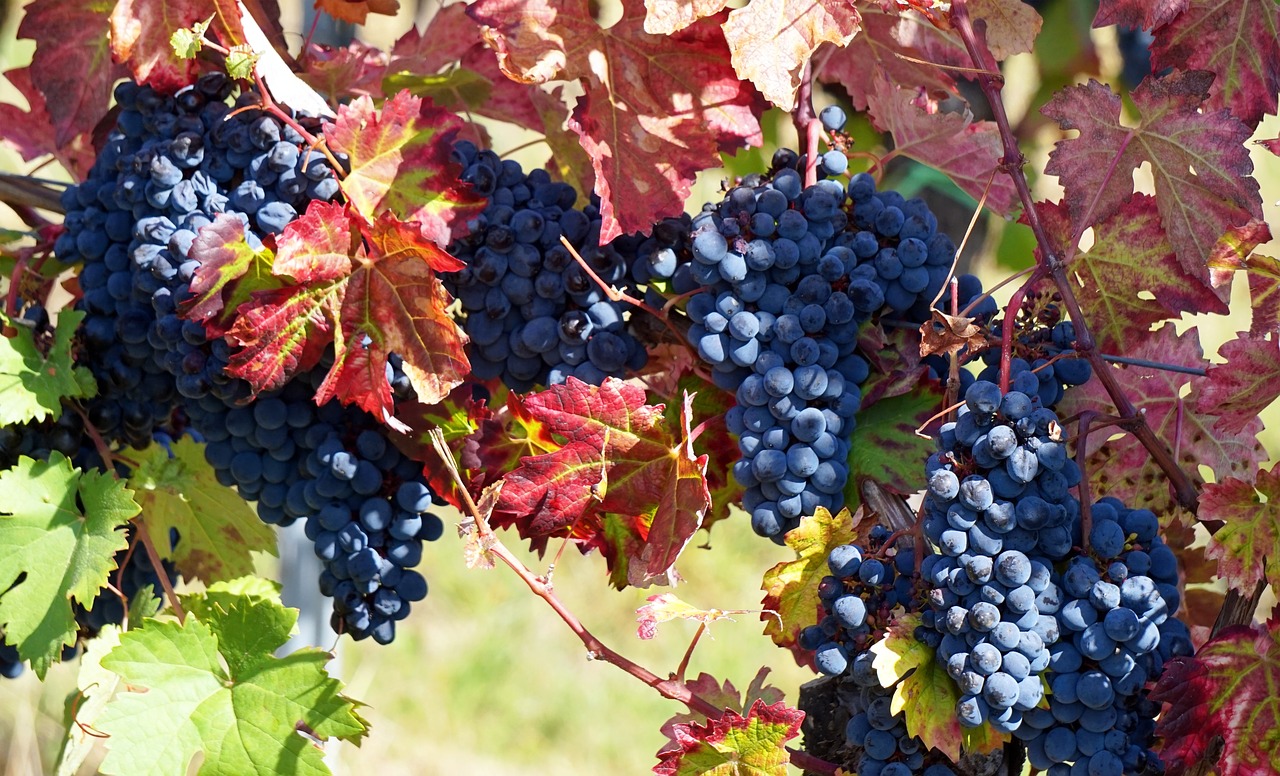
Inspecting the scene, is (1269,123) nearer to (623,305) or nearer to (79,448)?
(623,305)

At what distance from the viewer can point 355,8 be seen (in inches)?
42.4

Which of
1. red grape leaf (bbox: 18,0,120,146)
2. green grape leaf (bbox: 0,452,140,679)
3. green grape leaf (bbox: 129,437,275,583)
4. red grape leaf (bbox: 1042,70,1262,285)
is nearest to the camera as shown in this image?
red grape leaf (bbox: 1042,70,1262,285)

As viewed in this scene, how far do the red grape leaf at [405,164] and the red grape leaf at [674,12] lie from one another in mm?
192

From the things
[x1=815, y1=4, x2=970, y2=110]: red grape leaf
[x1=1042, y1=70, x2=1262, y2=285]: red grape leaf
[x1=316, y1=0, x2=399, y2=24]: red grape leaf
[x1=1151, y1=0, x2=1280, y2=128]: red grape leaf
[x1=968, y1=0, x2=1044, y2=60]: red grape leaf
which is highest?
[x1=316, y1=0, x2=399, y2=24]: red grape leaf

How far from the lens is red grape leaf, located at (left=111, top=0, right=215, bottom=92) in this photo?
0.94 meters

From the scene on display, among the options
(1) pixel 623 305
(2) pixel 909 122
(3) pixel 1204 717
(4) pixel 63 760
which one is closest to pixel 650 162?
(1) pixel 623 305

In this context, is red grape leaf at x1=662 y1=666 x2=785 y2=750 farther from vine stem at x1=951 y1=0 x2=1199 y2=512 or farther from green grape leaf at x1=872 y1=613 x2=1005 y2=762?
vine stem at x1=951 y1=0 x2=1199 y2=512

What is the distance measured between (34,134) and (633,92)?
71cm

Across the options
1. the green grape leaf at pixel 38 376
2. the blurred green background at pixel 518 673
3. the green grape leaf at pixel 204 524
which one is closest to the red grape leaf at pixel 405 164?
the green grape leaf at pixel 38 376

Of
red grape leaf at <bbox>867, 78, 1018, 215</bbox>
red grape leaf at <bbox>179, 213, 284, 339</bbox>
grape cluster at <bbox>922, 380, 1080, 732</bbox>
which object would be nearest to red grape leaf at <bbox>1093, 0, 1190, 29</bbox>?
red grape leaf at <bbox>867, 78, 1018, 215</bbox>

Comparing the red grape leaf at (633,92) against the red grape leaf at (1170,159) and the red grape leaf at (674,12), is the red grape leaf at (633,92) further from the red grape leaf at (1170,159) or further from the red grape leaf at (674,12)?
the red grape leaf at (1170,159)

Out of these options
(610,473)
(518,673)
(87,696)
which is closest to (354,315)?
(610,473)

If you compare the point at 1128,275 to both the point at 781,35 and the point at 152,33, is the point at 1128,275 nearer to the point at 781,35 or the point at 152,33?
the point at 781,35

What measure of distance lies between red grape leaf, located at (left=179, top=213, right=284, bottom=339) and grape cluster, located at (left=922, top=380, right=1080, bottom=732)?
536 mm
